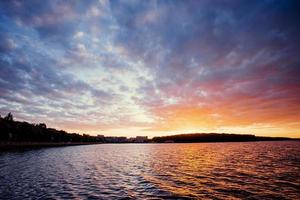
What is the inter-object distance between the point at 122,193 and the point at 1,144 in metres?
123

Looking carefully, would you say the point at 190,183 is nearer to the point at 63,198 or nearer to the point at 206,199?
the point at 206,199

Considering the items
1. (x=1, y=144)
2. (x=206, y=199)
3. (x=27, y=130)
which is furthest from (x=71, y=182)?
(x=27, y=130)

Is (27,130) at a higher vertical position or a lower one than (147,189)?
higher

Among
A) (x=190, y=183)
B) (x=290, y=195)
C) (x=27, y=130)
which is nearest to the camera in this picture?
(x=290, y=195)

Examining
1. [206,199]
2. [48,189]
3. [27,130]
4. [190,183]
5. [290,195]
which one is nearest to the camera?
[206,199]

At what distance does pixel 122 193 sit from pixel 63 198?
256 inches

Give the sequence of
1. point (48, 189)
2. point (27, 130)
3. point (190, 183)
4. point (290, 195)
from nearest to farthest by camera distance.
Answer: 1. point (290, 195)
2. point (48, 189)
3. point (190, 183)
4. point (27, 130)

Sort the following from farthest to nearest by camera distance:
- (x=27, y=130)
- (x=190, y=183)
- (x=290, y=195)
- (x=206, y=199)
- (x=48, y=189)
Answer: (x=27, y=130), (x=190, y=183), (x=48, y=189), (x=290, y=195), (x=206, y=199)

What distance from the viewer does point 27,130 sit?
170m

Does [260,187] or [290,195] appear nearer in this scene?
[290,195]

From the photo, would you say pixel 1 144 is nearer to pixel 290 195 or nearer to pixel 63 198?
pixel 63 198

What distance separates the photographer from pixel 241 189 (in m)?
26.3

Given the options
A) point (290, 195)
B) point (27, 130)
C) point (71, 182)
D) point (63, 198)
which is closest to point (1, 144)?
point (27, 130)

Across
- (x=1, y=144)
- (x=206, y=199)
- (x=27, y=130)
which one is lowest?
(x=206, y=199)
